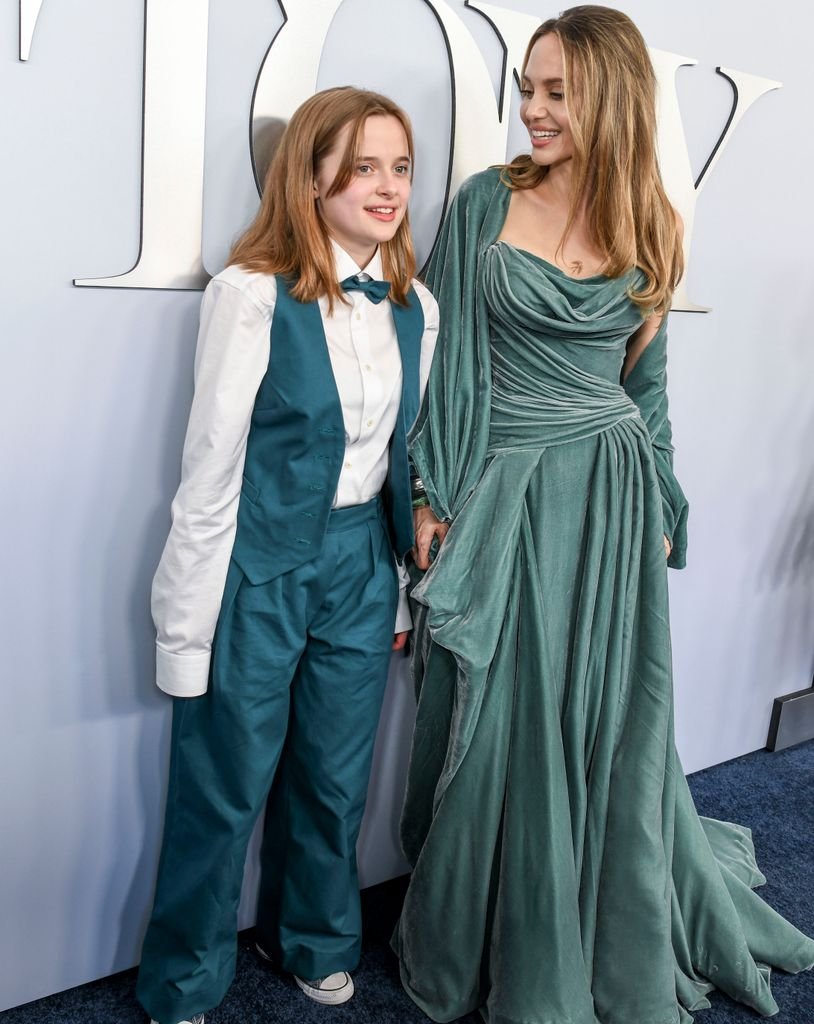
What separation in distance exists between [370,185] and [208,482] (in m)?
0.46

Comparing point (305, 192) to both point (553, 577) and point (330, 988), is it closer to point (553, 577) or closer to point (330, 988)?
point (553, 577)

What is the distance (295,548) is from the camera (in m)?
1.47

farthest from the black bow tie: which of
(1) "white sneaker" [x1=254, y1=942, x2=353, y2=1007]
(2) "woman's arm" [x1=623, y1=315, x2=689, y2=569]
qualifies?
(1) "white sneaker" [x1=254, y1=942, x2=353, y2=1007]

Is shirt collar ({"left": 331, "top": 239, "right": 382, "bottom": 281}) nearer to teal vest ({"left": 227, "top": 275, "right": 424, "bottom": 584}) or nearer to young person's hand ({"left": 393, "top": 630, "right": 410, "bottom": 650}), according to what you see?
teal vest ({"left": 227, "top": 275, "right": 424, "bottom": 584})

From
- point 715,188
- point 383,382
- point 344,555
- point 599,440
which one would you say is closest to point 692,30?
point 715,188

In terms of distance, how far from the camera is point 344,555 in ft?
5.06

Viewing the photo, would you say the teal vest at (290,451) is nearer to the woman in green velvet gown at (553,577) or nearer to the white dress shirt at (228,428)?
the white dress shirt at (228,428)

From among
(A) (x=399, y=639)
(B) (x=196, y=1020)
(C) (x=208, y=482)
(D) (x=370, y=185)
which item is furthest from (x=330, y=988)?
(D) (x=370, y=185)

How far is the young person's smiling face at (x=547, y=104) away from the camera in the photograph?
1.51m

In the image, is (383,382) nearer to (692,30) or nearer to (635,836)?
(635,836)

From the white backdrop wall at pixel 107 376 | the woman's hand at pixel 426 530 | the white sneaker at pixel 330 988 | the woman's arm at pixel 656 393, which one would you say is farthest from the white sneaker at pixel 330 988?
the woman's arm at pixel 656 393

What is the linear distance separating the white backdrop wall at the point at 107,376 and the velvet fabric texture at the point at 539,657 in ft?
0.87

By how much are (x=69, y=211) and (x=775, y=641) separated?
2.02 metres

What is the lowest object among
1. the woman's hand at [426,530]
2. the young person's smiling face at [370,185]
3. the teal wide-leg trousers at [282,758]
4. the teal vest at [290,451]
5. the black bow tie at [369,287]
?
the teal wide-leg trousers at [282,758]
